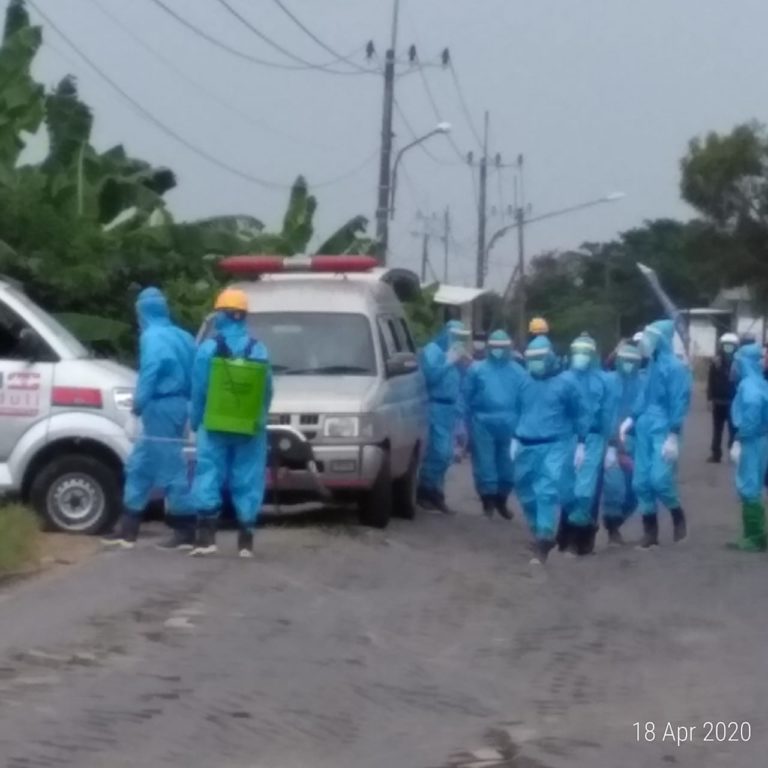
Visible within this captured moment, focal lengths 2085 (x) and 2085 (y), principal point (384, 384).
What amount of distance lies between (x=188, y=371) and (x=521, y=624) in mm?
3425

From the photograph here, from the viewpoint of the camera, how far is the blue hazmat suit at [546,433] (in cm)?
1501

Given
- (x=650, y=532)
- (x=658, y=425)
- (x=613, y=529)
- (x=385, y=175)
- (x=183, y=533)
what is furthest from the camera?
(x=385, y=175)

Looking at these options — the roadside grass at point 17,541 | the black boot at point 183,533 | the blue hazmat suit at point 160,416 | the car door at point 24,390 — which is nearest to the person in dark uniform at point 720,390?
the car door at point 24,390

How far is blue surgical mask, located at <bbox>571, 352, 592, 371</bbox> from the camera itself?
15617 millimetres

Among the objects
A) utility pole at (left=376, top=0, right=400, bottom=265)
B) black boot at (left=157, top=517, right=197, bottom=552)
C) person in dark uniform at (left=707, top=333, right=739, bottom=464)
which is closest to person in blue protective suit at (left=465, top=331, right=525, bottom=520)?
black boot at (left=157, top=517, right=197, bottom=552)

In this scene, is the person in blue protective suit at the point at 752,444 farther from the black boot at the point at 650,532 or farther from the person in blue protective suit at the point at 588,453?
the person in blue protective suit at the point at 588,453

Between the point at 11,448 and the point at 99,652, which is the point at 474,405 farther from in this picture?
the point at 99,652

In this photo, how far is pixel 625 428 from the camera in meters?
16.8

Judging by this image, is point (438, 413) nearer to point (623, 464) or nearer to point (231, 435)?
point (623, 464)

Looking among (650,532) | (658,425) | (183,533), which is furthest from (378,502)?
(183,533)

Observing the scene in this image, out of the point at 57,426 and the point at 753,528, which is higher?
the point at 57,426

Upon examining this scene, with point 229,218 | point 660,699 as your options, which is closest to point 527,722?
point 660,699

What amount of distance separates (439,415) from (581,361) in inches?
170

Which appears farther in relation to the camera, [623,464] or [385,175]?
[385,175]
